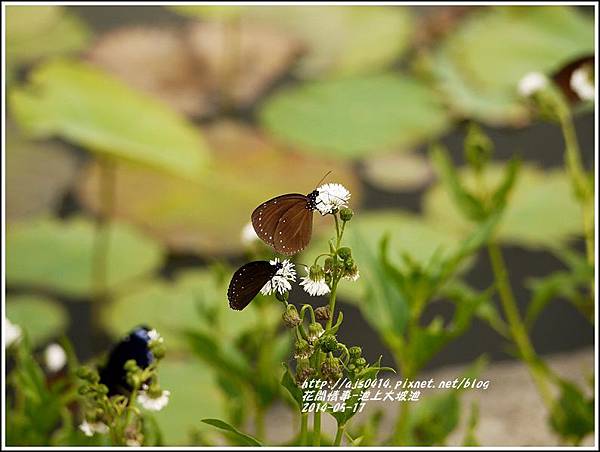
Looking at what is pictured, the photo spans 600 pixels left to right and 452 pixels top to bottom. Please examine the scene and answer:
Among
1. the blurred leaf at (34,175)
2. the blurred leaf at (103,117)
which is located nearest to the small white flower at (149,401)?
the blurred leaf at (103,117)

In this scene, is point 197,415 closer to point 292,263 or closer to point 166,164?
point 166,164

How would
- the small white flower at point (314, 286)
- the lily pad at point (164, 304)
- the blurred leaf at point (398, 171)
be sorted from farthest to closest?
1. the blurred leaf at point (398, 171)
2. the lily pad at point (164, 304)
3. the small white flower at point (314, 286)

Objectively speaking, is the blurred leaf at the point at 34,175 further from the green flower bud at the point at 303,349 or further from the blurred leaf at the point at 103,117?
the green flower bud at the point at 303,349

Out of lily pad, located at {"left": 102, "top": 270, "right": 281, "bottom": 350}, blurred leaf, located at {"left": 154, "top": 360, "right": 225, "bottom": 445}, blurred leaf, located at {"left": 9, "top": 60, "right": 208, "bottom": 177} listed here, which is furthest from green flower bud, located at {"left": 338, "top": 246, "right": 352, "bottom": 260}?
lily pad, located at {"left": 102, "top": 270, "right": 281, "bottom": 350}

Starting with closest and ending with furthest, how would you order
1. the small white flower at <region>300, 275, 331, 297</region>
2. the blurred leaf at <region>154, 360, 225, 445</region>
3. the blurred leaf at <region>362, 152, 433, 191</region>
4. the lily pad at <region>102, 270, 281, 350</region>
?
the small white flower at <region>300, 275, 331, 297</region>, the blurred leaf at <region>154, 360, 225, 445</region>, the lily pad at <region>102, 270, 281, 350</region>, the blurred leaf at <region>362, 152, 433, 191</region>

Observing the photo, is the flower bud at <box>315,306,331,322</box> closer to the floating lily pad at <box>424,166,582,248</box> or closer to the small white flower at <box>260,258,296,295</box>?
the small white flower at <box>260,258,296,295</box>

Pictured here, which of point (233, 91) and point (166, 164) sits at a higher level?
point (233, 91)

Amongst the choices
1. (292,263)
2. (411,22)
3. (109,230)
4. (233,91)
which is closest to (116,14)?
(233,91)
